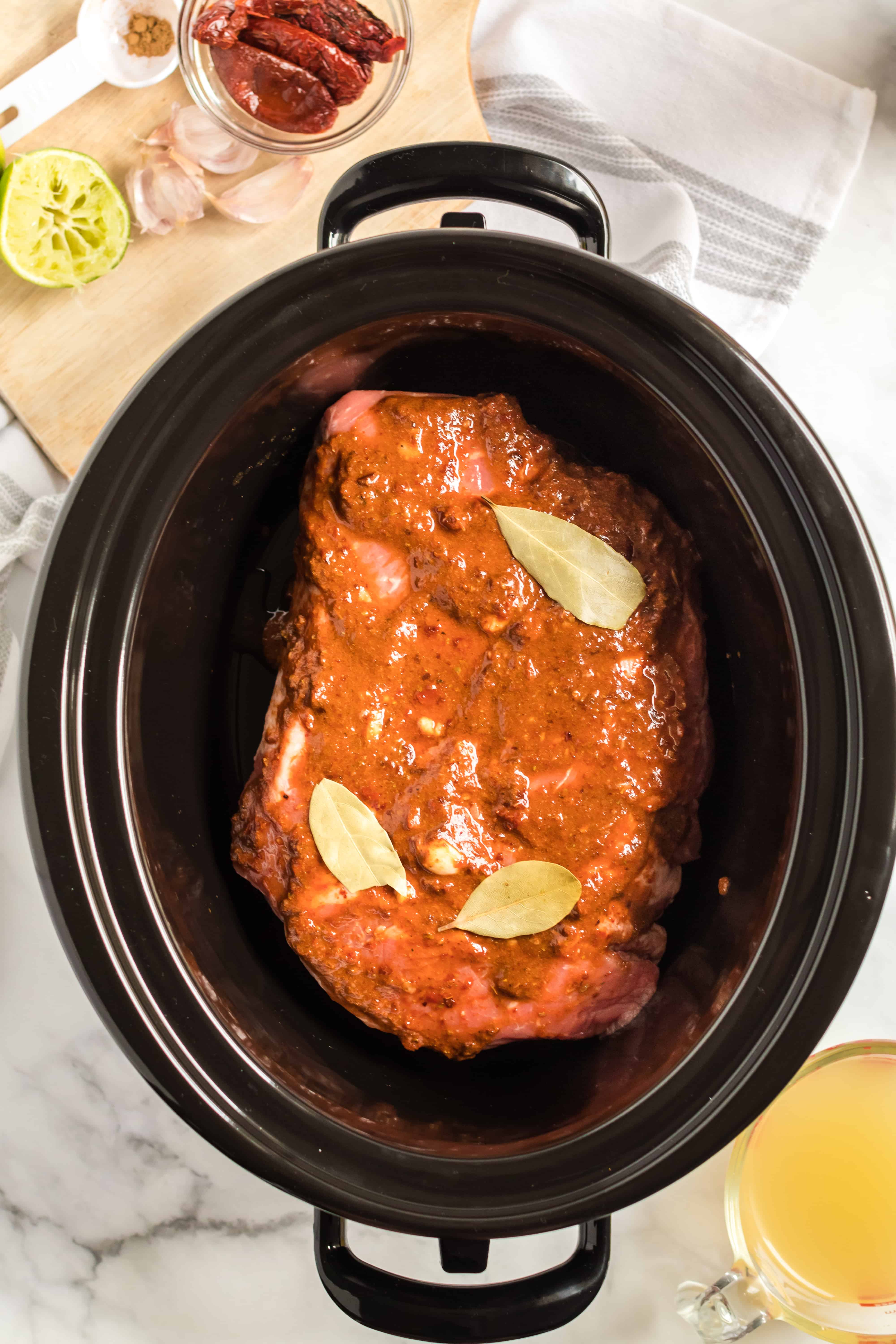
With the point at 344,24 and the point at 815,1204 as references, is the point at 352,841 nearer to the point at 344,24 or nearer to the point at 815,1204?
the point at 815,1204

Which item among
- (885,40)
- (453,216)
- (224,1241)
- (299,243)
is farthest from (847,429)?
(224,1241)

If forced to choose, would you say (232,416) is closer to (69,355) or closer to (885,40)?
(69,355)

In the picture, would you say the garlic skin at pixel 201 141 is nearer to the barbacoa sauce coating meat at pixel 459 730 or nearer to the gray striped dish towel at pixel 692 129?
the gray striped dish towel at pixel 692 129

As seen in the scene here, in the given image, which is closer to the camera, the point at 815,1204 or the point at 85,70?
the point at 85,70

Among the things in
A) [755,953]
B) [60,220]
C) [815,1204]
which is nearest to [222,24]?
[60,220]

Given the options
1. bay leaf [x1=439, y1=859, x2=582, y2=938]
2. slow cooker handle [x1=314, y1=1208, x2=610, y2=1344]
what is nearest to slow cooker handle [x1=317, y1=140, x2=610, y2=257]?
bay leaf [x1=439, y1=859, x2=582, y2=938]

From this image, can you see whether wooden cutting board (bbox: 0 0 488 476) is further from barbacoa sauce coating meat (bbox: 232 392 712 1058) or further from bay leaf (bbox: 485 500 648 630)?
bay leaf (bbox: 485 500 648 630)
